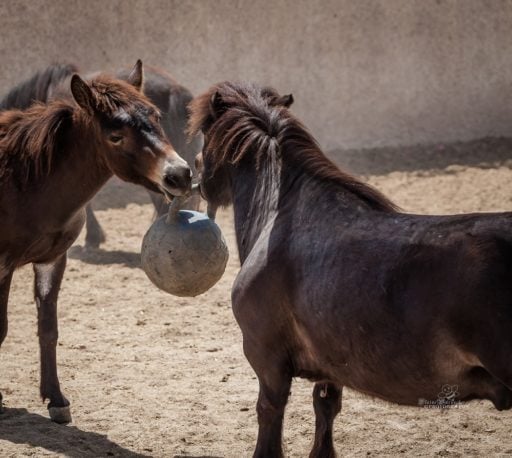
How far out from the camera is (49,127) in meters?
5.09

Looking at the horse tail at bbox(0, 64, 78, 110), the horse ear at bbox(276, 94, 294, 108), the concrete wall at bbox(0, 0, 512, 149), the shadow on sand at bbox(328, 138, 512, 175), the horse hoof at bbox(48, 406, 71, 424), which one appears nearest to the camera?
the horse ear at bbox(276, 94, 294, 108)

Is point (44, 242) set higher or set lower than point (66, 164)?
lower

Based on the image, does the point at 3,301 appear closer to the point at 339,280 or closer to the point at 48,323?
the point at 48,323

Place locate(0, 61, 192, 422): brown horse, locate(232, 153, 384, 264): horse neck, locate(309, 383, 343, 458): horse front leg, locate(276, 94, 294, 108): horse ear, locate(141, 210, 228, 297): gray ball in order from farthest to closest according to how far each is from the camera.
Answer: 1. locate(0, 61, 192, 422): brown horse
2. locate(141, 210, 228, 297): gray ball
3. locate(276, 94, 294, 108): horse ear
4. locate(309, 383, 343, 458): horse front leg
5. locate(232, 153, 384, 264): horse neck

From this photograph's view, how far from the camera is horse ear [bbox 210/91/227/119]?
4.48 meters

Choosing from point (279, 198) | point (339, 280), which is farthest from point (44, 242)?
point (339, 280)

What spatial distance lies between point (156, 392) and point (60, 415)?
672mm

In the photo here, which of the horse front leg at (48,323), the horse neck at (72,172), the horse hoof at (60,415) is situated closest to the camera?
the horse neck at (72,172)

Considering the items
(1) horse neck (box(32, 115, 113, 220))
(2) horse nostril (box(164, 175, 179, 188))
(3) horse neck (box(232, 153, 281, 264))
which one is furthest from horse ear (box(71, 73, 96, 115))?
(3) horse neck (box(232, 153, 281, 264))

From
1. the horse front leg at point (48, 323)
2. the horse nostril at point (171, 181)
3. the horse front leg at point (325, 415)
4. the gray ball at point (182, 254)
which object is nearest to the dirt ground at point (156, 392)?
the horse front leg at point (48, 323)

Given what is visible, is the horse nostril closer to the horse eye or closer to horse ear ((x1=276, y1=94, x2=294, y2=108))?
the horse eye

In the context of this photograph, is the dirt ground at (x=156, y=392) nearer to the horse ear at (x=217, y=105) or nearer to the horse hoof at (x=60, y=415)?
the horse hoof at (x=60, y=415)

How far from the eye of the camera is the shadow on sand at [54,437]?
15.7 ft

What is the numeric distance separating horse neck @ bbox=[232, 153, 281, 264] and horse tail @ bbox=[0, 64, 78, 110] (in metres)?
5.12
